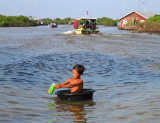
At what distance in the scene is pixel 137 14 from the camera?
58.6m

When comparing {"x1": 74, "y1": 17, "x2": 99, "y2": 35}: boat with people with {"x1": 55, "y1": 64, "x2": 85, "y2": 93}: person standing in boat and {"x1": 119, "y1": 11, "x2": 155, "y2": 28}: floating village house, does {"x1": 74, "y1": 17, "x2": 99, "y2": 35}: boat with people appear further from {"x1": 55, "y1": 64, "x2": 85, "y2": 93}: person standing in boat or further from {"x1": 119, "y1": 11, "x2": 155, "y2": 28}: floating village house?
{"x1": 55, "y1": 64, "x2": 85, "y2": 93}: person standing in boat

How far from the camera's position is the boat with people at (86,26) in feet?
116

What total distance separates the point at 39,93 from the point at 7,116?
2193 mm

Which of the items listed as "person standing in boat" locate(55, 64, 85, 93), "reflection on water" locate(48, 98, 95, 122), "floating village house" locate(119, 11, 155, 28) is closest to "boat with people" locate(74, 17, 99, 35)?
"floating village house" locate(119, 11, 155, 28)

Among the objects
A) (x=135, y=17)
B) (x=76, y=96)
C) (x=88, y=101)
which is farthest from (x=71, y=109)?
(x=135, y=17)

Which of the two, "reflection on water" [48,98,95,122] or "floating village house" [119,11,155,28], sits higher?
"floating village house" [119,11,155,28]

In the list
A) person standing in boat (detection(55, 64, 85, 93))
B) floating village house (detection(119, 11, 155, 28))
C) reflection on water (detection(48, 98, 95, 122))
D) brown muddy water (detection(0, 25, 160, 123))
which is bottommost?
reflection on water (detection(48, 98, 95, 122))

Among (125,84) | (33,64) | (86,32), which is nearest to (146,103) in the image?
(125,84)

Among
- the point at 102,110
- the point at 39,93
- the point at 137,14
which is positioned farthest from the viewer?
the point at 137,14

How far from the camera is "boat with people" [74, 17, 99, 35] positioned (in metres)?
35.4

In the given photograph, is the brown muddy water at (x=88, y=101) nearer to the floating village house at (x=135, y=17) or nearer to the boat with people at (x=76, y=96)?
the boat with people at (x=76, y=96)

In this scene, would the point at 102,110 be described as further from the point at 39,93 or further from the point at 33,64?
the point at 33,64

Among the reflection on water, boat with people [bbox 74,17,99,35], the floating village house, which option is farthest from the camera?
the floating village house

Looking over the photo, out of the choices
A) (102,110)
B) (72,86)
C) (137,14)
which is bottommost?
(102,110)
